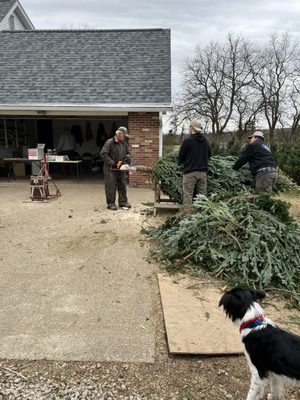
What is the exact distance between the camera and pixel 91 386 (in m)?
2.90

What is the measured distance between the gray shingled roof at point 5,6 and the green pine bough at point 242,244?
16.8 meters

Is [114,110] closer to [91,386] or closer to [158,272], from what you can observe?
[158,272]

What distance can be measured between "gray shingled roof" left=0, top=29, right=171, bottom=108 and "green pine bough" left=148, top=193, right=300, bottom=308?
23.5ft

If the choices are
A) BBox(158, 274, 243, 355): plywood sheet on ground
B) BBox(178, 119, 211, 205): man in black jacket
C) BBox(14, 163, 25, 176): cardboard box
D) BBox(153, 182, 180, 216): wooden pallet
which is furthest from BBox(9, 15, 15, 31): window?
BBox(158, 274, 243, 355): plywood sheet on ground

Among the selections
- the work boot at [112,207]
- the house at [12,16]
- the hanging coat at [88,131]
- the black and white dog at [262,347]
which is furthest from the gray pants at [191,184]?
the house at [12,16]

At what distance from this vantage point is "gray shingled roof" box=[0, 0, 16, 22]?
712 inches

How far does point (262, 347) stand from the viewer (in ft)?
8.42

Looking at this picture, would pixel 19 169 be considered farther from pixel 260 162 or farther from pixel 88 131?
pixel 260 162

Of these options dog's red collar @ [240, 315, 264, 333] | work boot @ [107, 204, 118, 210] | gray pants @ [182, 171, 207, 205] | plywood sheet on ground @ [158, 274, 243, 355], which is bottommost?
plywood sheet on ground @ [158, 274, 243, 355]

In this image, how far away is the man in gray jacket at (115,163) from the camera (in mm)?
8367

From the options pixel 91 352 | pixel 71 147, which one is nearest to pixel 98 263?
pixel 91 352

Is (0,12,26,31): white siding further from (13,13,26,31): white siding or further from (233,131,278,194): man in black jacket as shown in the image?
(233,131,278,194): man in black jacket

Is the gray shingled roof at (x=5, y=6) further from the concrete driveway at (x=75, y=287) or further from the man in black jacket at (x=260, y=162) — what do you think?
the man in black jacket at (x=260, y=162)

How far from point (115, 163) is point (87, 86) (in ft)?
18.4
